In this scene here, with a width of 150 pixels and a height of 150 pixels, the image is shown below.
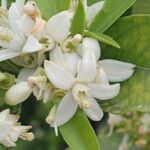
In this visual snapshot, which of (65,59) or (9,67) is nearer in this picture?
(65,59)

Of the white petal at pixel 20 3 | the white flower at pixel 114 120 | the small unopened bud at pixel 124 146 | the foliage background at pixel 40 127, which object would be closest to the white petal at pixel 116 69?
the white petal at pixel 20 3

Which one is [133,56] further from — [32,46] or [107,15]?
[32,46]

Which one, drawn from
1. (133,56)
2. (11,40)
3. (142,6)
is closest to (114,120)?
(142,6)

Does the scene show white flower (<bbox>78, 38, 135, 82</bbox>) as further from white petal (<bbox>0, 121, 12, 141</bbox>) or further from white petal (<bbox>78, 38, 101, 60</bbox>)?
white petal (<bbox>0, 121, 12, 141</bbox>)

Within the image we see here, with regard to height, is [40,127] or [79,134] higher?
[79,134]

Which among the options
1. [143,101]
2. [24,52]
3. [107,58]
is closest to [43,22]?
[24,52]

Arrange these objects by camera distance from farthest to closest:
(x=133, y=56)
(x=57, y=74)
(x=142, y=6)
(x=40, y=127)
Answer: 1. (x=40, y=127)
2. (x=142, y=6)
3. (x=133, y=56)
4. (x=57, y=74)

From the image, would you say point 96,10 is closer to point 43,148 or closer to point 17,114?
point 17,114
